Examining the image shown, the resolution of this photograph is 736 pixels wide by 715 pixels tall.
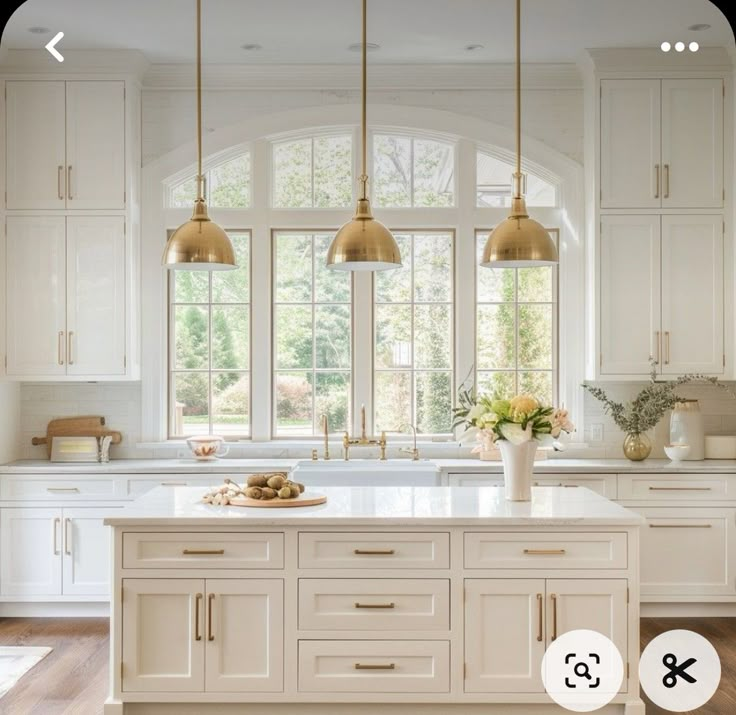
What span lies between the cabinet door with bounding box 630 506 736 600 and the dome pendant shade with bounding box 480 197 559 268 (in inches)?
88.5

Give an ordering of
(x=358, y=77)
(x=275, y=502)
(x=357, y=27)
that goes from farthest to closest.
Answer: (x=358, y=77), (x=357, y=27), (x=275, y=502)

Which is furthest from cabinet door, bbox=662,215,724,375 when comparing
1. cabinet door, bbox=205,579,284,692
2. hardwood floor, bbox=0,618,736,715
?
cabinet door, bbox=205,579,284,692

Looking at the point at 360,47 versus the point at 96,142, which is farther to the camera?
the point at 96,142

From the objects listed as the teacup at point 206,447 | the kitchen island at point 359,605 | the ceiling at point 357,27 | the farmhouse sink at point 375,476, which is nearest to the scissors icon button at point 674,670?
the kitchen island at point 359,605

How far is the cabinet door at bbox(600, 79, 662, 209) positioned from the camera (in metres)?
5.24

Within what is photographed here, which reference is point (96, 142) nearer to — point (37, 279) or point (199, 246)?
point (37, 279)

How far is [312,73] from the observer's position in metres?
5.48

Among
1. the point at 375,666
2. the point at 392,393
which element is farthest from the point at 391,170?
the point at 375,666

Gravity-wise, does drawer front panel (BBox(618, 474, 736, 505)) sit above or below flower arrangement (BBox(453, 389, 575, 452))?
below

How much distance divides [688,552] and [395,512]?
96.2 inches

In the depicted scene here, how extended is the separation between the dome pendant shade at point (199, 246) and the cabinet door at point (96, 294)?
74.9 inches

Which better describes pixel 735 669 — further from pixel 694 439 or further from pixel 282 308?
pixel 282 308

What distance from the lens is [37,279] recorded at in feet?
17.1

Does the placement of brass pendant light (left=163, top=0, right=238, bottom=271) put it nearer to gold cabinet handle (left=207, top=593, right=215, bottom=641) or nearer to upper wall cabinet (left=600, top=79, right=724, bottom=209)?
gold cabinet handle (left=207, top=593, right=215, bottom=641)
